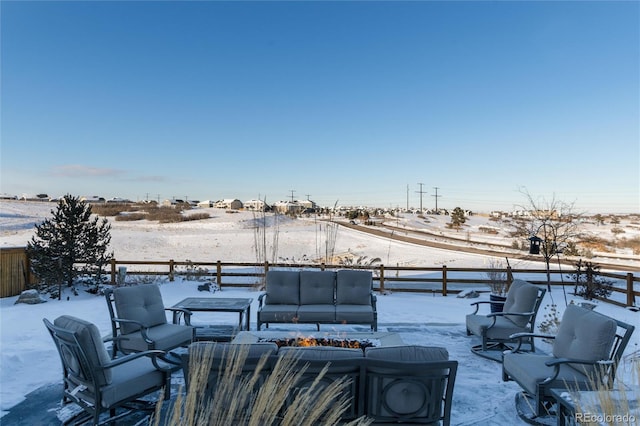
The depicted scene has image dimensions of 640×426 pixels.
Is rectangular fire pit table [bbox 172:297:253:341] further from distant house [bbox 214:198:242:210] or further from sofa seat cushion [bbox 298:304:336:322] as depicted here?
distant house [bbox 214:198:242:210]

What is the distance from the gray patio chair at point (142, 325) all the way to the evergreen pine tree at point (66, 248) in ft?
15.8

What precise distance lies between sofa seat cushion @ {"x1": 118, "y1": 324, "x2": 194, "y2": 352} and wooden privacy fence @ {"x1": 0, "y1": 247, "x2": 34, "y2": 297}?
566 centimetres

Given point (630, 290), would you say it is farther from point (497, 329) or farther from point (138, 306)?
point (138, 306)

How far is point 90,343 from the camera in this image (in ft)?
8.06

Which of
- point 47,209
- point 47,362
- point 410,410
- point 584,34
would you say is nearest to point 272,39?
point 584,34

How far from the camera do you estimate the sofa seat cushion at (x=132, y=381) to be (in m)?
2.57

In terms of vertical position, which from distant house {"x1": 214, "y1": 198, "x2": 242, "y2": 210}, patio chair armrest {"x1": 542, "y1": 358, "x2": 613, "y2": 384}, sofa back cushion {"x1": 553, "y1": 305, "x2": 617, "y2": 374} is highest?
distant house {"x1": 214, "y1": 198, "x2": 242, "y2": 210}

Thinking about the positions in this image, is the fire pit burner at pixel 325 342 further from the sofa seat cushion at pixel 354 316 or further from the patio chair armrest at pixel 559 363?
the patio chair armrest at pixel 559 363

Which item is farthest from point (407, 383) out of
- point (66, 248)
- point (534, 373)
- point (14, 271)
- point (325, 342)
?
point (14, 271)

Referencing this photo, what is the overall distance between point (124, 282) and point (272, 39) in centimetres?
680

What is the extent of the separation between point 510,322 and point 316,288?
2.55 metres

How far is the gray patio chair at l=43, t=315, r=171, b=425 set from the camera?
246 centimetres

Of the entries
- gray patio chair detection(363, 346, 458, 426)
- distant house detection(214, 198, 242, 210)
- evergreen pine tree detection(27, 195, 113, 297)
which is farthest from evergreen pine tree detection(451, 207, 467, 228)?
distant house detection(214, 198, 242, 210)

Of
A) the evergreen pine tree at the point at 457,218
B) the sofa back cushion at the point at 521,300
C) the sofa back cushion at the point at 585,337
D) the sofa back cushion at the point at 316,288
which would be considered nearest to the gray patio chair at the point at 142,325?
the sofa back cushion at the point at 316,288
